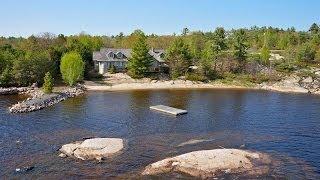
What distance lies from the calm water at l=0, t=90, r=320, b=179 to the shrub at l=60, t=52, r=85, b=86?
10.4m

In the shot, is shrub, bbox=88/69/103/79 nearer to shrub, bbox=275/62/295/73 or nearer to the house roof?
the house roof

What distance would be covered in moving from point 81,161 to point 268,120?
113ft

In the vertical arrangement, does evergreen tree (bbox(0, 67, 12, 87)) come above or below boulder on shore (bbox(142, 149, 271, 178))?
above

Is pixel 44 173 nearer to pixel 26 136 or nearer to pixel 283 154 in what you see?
pixel 26 136

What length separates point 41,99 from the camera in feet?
247

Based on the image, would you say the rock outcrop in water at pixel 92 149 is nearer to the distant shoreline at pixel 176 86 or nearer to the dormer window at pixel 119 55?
the distant shoreline at pixel 176 86

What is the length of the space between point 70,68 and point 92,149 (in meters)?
52.4

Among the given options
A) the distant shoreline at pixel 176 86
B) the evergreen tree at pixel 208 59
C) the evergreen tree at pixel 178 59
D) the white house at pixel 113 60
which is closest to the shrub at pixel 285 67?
the distant shoreline at pixel 176 86

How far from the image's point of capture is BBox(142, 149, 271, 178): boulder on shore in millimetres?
38531

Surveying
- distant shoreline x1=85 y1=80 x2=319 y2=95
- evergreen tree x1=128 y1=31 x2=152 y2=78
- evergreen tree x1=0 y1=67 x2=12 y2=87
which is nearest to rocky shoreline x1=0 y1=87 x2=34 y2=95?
evergreen tree x1=0 y1=67 x2=12 y2=87

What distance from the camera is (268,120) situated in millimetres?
63812

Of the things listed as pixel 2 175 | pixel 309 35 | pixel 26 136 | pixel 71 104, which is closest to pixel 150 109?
pixel 71 104

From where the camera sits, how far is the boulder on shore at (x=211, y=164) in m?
38.5

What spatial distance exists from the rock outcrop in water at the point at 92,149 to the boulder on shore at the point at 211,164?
647cm
